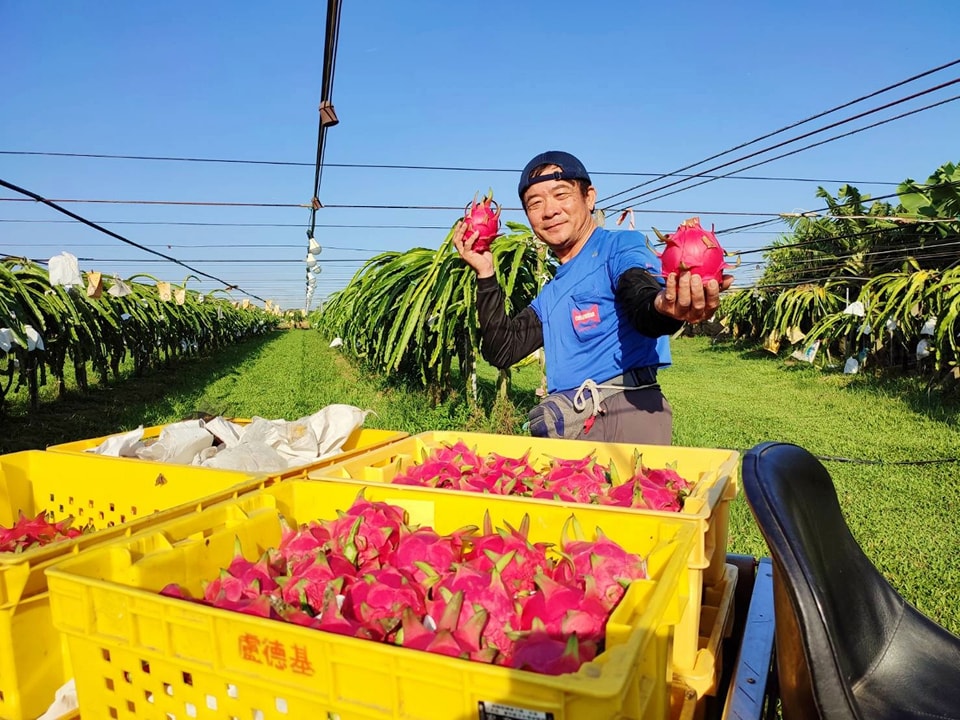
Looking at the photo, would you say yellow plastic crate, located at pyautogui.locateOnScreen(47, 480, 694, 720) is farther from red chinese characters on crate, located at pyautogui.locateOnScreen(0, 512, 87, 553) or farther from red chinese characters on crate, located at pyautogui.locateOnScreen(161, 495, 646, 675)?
red chinese characters on crate, located at pyautogui.locateOnScreen(0, 512, 87, 553)

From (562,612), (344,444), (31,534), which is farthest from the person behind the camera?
(344,444)

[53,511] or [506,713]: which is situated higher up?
[506,713]

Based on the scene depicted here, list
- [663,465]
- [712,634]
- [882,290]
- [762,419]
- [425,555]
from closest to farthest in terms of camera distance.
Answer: [425,555] → [712,634] → [663,465] → [762,419] → [882,290]

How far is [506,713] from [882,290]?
11316 millimetres

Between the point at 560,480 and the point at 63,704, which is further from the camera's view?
the point at 560,480

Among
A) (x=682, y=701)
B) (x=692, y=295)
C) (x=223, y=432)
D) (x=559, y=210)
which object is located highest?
(x=559, y=210)

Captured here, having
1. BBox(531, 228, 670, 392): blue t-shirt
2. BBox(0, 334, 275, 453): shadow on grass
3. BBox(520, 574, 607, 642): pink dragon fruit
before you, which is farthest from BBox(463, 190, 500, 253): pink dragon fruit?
BBox(0, 334, 275, 453): shadow on grass

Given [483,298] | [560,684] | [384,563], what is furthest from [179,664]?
[483,298]

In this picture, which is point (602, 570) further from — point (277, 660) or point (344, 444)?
point (344, 444)

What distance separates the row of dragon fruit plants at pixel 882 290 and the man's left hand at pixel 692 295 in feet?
12.9

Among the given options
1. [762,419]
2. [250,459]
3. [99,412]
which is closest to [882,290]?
[762,419]

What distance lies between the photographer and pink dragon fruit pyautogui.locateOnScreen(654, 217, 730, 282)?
4.90ft

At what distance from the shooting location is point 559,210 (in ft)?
7.11

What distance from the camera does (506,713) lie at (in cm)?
64
